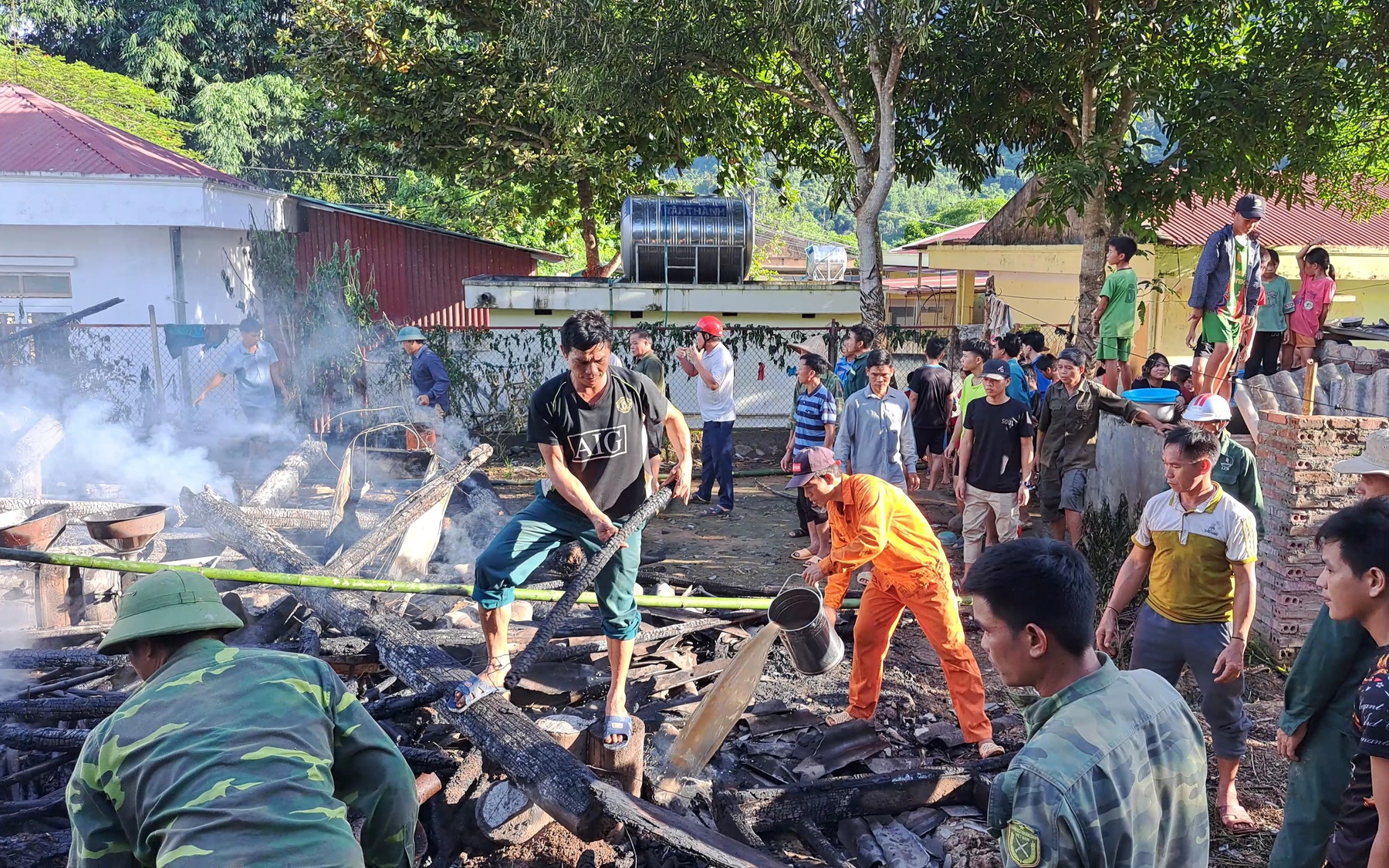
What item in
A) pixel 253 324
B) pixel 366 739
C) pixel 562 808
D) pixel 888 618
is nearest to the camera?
pixel 366 739

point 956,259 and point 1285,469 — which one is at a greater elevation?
point 956,259

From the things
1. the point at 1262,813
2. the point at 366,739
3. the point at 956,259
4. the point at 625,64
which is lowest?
the point at 1262,813

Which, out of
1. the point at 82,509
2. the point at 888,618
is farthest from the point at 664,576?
the point at 82,509

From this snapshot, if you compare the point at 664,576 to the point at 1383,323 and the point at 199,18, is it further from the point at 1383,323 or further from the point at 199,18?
the point at 199,18

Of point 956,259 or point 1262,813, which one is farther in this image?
point 956,259

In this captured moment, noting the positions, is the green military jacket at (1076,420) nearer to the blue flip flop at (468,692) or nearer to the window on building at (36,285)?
the blue flip flop at (468,692)

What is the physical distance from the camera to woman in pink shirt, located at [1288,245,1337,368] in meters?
10.5

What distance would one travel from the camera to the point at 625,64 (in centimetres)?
1302

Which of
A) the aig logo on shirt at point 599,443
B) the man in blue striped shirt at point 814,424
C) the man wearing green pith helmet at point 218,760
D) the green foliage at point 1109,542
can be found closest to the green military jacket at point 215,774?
the man wearing green pith helmet at point 218,760

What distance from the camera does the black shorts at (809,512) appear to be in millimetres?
8742

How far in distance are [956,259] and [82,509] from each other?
19327 mm

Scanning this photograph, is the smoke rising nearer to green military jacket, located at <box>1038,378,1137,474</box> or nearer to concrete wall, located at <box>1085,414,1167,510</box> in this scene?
green military jacket, located at <box>1038,378,1137,474</box>

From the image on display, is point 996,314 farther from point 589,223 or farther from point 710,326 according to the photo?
point 710,326

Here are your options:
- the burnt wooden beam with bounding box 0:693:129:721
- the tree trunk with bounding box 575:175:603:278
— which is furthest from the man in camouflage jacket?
the tree trunk with bounding box 575:175:603:278
